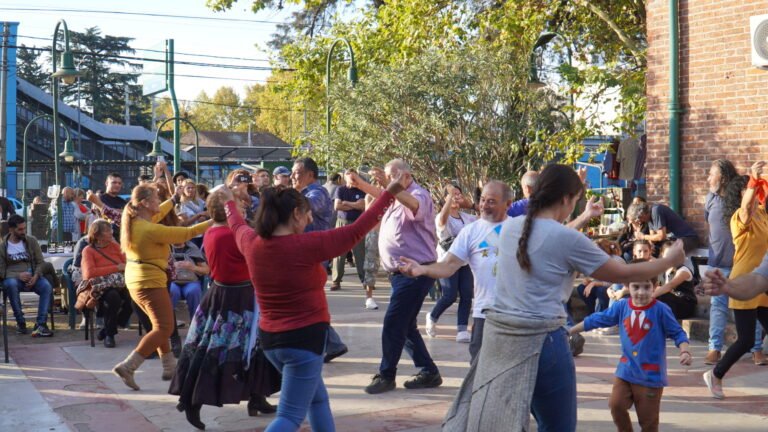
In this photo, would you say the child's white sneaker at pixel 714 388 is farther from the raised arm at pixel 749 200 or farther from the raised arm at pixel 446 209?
the raised arm at pixel 446 209

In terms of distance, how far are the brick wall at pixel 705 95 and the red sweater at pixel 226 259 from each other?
655 cm

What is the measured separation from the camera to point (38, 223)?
3009 cm

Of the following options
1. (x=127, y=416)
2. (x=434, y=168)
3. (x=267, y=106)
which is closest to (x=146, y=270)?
(x=127, y=416)

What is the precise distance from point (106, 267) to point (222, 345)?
4.02 meters

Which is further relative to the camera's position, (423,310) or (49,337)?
(423,310)

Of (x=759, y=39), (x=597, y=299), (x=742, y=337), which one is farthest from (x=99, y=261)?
(x=759, y=39)

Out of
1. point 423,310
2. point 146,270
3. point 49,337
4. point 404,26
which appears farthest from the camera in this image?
point 404,26

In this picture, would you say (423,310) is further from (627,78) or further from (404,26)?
(404,26)

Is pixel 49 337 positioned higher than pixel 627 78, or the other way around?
pixel 627 78

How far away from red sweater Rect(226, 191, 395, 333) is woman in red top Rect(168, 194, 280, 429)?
1.58 metres

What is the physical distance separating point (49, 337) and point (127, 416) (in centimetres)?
429

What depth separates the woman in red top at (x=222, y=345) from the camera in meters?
6.55

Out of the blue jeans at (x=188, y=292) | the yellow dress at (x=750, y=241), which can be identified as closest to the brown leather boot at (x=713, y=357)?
the yellow dress at (x=750, y=241)

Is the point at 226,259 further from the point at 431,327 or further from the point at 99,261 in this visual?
the point at 431,327
